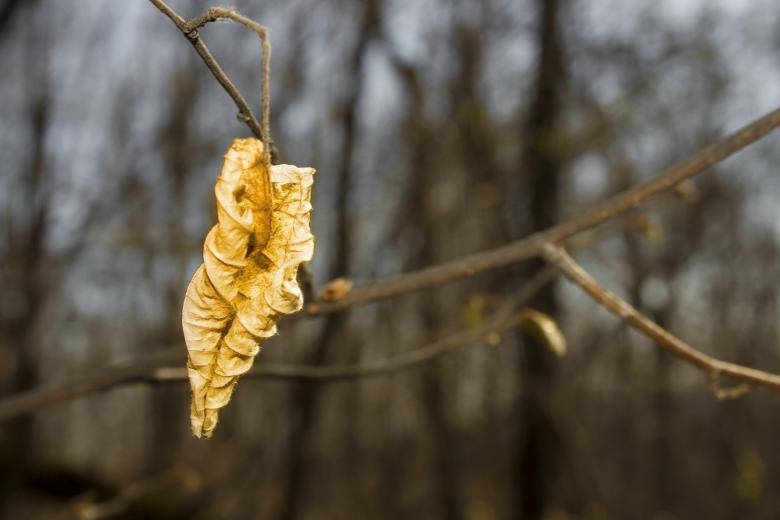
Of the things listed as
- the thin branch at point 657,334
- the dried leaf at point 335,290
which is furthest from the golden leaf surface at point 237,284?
the thin branch at point 657,334

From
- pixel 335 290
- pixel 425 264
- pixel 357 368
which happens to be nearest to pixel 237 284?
pixel 335 290

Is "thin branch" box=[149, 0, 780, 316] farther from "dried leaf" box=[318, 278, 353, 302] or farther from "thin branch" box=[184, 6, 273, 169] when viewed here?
"thin branch" box=[184, 6, 273, 169]

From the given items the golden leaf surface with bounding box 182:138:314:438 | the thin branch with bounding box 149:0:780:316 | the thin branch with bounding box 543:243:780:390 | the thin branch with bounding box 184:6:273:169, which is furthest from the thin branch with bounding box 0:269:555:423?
the thin branch with bounding box 184:6:273:169

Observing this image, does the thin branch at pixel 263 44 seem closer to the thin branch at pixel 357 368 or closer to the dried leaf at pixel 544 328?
the thin branch at pixel 357 368

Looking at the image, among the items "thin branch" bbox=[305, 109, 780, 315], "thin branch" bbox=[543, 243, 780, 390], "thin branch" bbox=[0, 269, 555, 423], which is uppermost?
"thin branch" bbox=[305, 109, 780, 315]

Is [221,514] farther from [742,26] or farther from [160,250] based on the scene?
[742,26]

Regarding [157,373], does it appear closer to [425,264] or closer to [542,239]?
[542,239]

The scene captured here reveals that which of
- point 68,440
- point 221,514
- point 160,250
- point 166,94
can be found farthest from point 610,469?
point 68,440
